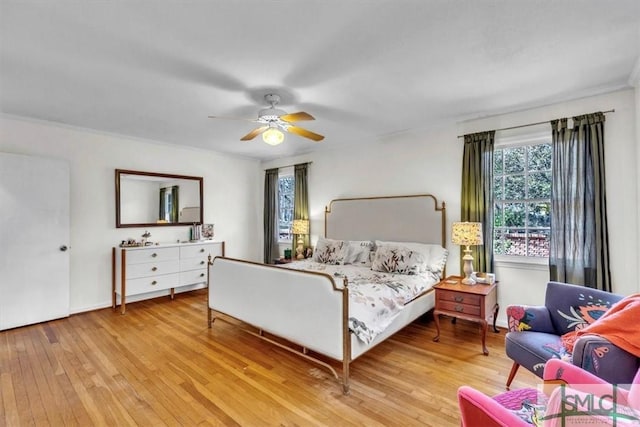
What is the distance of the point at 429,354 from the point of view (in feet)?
9.09

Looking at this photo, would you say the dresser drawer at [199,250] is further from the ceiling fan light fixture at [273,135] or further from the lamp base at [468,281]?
the lamp base at [468,281]

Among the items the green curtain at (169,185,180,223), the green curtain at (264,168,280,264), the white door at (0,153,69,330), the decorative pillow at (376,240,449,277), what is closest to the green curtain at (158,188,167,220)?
the green curtain at (169,185,180,223)

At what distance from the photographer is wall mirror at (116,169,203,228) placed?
4355 millimetres

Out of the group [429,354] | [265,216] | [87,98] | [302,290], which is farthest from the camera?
[265,216]

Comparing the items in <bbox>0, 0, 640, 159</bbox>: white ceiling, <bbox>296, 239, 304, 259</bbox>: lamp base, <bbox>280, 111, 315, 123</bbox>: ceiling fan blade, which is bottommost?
<bbox>296, 239, 304, 259</bbox>: lamp base

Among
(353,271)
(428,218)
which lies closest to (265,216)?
(353,271)

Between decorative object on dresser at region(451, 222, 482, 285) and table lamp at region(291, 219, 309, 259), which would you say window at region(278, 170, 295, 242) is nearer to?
table lamp at region(291, 219, 309, 259)

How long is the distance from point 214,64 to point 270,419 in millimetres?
2604

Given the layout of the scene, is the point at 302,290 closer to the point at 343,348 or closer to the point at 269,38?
the point at 343,348

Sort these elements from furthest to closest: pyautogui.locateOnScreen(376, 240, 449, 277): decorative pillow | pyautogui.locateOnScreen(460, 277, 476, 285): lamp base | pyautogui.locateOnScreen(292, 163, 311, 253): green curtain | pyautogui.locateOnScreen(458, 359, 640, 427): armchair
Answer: pyautogui.locateOnScreen(292, 163, 311, 253): green curtain → pyautogui.locateOnScreen(376, 240, 449, 277): decorative pillow → pyautogui.locateOnScreen(460, 277, 476, 285): lamp base → pyautogui.locateOnScreen(458, 359, 640, 427): armchair

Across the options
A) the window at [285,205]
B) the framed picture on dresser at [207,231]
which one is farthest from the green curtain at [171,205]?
the window at [285,205]

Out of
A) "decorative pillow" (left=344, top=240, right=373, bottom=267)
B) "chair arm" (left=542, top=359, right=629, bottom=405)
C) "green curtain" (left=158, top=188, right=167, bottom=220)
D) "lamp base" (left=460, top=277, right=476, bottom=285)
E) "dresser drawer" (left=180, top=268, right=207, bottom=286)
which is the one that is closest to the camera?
"chair arm" (left=542, top=359, right=629, bottom=405)

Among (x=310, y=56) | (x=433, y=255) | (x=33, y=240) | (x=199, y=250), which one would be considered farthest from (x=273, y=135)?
(x=33, y=240)

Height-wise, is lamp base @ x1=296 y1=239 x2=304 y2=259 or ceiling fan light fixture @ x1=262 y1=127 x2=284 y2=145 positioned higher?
ceiling fan light fixture @ x1=262 y1=127 x2=284 y2=145
